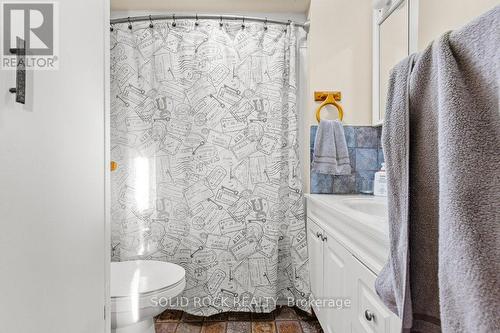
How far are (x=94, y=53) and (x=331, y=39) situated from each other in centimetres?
153

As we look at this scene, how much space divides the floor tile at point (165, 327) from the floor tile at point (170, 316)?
52mm

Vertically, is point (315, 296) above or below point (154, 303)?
below

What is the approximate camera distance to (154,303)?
1.40 metres

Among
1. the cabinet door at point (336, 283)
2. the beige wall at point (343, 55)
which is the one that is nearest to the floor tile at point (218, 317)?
the cabinet door at point (336, 283)

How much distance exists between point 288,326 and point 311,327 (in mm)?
140

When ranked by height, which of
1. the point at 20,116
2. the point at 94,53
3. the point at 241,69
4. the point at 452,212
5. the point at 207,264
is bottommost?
the point at 207,264

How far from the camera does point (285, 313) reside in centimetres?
204

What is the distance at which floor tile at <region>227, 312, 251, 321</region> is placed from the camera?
199cm

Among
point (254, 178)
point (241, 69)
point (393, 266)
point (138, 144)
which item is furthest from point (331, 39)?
point (393, 266)

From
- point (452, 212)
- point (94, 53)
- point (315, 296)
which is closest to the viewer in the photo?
point (452, 212)

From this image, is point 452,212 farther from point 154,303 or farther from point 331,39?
point 331,39

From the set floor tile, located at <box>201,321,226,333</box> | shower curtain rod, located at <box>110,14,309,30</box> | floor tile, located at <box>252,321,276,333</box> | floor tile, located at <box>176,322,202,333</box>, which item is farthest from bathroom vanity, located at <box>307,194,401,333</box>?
shower curtain rod, located at <box>110,14,309,30</box>

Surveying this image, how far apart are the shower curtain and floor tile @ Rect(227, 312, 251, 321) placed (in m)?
0.06

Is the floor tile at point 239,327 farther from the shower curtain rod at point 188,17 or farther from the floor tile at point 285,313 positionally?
the shower curtain rod at point 188,17
